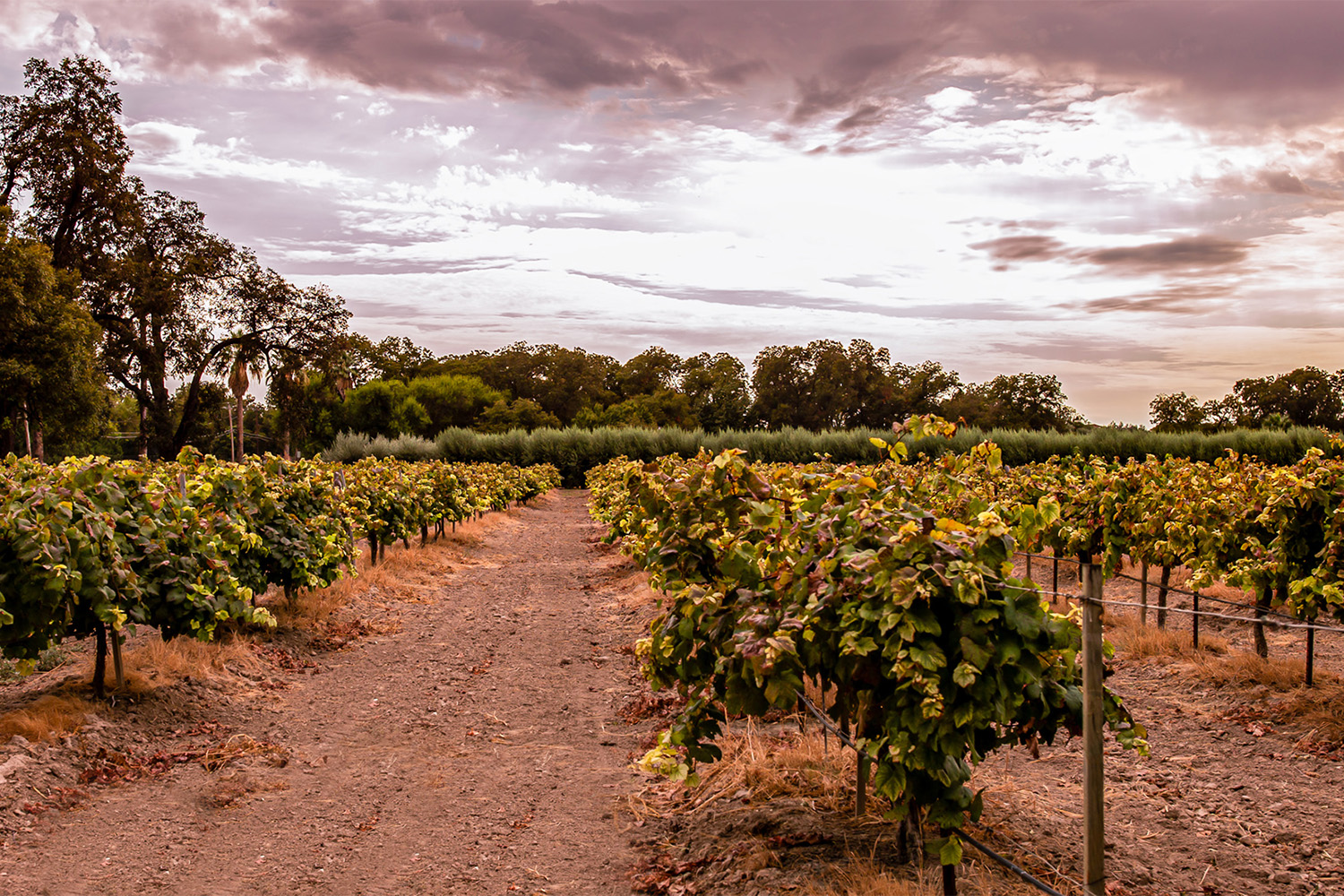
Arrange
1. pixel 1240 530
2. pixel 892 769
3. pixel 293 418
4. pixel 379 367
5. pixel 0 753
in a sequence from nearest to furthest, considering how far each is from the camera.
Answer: pixel 892 769 < pixel 0 753 < pixel 1240 530 < pixel 293 418 < pixel 379 367

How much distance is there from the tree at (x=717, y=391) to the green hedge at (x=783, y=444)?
91.2 ft

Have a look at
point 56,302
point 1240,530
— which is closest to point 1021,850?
point 1240,530

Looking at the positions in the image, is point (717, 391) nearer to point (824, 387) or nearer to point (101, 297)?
point (824, 387)

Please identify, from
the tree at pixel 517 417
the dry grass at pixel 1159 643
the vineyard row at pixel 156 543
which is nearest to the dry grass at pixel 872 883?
the vineyard row at pixel 156 543

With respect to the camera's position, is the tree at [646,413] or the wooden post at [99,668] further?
the tree at [646,413]

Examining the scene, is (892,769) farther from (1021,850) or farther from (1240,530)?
(1240,530)

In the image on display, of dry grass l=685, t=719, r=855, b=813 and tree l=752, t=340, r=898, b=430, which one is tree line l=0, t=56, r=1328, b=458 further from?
dry grass l=685, t=719, r=855, b=813

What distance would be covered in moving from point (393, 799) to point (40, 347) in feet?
90.5

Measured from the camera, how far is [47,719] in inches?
225

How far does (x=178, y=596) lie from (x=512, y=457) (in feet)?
136

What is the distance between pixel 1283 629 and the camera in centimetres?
970

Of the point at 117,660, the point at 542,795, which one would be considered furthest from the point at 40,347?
the point at 542,795

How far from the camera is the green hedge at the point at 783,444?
38.7 metres

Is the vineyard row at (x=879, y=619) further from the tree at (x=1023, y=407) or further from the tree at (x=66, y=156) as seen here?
the tree at (x=1023, y=407)
